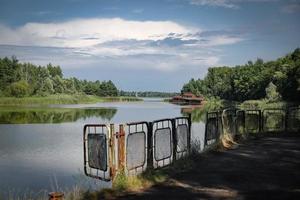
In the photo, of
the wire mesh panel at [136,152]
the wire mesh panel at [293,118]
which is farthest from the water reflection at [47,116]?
the wire mesh panel at [136,152]

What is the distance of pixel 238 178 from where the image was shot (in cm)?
1072

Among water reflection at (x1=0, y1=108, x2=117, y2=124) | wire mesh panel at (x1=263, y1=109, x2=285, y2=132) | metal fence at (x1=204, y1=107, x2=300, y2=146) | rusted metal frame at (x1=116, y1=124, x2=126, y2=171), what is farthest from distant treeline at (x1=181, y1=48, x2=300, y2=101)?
rusted metal frame at (x1=116, y1=124, x2=126, y2=171)

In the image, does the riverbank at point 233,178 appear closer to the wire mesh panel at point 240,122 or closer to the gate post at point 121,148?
the gate post at point 121,148

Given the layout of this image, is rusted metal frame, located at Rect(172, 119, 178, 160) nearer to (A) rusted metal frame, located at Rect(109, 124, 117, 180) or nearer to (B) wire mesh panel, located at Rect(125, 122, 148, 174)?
(B) wire mesh panel, located at Rect(125, 122, 148, 174)

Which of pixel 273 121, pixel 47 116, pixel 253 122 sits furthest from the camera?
pixel 47 116

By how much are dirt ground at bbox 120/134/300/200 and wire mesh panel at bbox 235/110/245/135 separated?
15.5 feet

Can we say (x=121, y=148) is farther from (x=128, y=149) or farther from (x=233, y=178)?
(x=233, y=178)

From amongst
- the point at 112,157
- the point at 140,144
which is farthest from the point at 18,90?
the point at 112,157

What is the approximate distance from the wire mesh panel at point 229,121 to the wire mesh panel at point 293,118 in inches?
171

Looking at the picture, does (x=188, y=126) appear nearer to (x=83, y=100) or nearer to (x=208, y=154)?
(x=208, y=154)

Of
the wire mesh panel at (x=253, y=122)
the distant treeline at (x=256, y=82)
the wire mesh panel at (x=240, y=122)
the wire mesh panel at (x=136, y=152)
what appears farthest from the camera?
the distant treeline at (x=256, y=82)

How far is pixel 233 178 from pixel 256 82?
364 feet

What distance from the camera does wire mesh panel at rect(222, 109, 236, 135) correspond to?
18.6 m

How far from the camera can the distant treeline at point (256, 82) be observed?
81312mm
